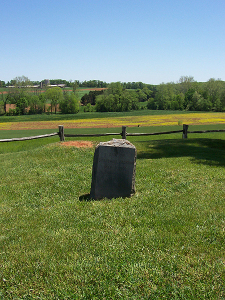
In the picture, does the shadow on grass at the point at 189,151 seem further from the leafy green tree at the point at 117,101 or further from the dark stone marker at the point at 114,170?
the leafy green tree at the point at 117,101

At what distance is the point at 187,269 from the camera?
11.3 ft

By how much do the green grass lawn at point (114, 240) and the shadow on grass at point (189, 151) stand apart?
10.5 ft

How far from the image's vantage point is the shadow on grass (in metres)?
11.4

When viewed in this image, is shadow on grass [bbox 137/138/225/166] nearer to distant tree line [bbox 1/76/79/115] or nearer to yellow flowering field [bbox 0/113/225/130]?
yellow flowering field [bbox 0/113/225/130]

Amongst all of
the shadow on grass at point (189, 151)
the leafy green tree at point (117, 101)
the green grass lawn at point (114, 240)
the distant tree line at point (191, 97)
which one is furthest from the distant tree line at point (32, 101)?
the green grass lawn at point (114, 240)

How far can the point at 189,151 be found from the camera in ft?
45.0

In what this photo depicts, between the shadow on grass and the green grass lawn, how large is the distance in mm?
3195

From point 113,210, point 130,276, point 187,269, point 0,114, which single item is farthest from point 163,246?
point 0,114

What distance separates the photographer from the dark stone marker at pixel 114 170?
6449mm

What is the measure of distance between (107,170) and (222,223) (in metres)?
2.79

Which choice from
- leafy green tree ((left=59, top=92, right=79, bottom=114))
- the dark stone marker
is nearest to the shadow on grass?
the dark stone marker

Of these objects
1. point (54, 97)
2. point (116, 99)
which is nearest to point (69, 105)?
point (54, 97)

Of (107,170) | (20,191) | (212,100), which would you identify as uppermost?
(212,100)

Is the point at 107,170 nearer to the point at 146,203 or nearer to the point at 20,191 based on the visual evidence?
the point at 146,203
